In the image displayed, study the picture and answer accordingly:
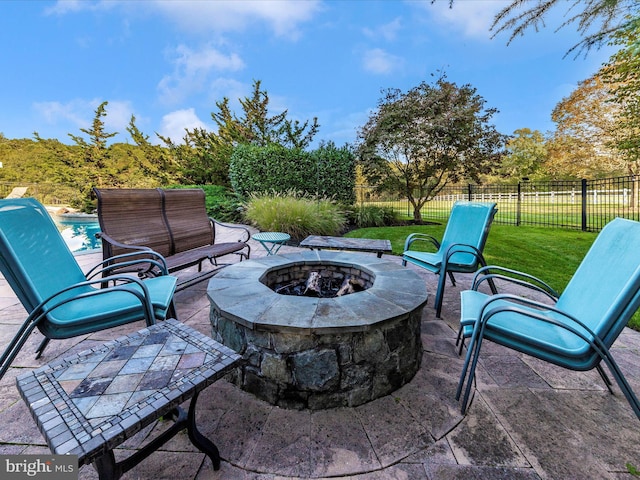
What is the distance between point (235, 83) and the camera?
14.5 metres

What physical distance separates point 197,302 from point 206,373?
2.02m

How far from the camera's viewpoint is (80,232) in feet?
29.2

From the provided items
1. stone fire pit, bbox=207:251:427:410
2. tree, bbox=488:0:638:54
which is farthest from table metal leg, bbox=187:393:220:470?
tree, bbox=488:0:638:54

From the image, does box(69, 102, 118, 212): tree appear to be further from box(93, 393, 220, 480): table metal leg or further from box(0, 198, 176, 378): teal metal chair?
box(93, 393, 220, 480): table metal leg

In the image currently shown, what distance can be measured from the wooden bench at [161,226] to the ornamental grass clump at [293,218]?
89.2 inches

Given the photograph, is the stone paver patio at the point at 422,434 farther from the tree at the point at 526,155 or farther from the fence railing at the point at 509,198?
the tree at the point at 526,155

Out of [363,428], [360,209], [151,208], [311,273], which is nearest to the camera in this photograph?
[363,428]

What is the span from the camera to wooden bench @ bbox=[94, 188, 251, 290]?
2.66 meters

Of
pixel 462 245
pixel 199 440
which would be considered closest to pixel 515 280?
pixel 462 245

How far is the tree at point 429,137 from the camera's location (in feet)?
25.8

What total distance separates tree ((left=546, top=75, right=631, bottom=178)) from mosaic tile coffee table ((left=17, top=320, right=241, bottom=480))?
16.4 meters

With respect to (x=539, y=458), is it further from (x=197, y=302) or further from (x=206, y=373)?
(x=197, y=302)

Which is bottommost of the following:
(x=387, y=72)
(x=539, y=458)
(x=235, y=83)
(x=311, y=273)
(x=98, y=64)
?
(x=539, y=458)

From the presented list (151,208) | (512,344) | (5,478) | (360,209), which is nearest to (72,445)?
(5,478)
